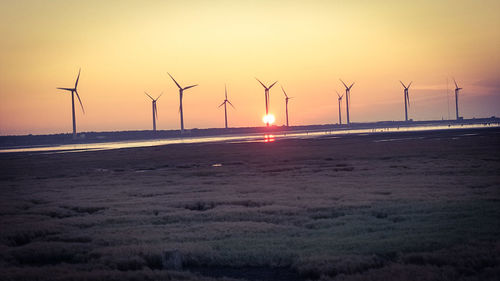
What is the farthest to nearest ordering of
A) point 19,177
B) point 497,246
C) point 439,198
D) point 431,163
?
point 19,177
point 431,163
point 439,198
point 497,246

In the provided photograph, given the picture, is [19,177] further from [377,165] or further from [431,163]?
[431,163]

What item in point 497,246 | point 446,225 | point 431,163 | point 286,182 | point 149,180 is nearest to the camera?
point 497,246

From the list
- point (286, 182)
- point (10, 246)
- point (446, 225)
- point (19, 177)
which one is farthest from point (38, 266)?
point (19, 177)

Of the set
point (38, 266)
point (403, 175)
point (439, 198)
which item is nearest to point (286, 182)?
point (403, 175)

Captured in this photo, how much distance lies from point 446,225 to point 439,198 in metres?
7.00

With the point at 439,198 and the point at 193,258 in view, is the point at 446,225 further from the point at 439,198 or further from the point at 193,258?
the point at 193,258

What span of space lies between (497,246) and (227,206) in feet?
46.6

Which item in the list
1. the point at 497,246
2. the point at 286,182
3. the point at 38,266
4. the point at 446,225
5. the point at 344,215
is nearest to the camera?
the point at 497,246

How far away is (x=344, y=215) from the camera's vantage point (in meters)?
22.8

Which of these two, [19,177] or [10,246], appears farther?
[19,177]

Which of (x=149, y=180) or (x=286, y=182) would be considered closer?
(x=286, y=182)

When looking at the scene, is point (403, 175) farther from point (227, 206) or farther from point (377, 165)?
point (227, 206)

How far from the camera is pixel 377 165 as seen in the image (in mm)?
48500

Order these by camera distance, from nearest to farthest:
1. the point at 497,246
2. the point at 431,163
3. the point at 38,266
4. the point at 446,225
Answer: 1. the point at 497,246
2. the point at 38,266
3. the point at 446,225
4. the point at 431,163
